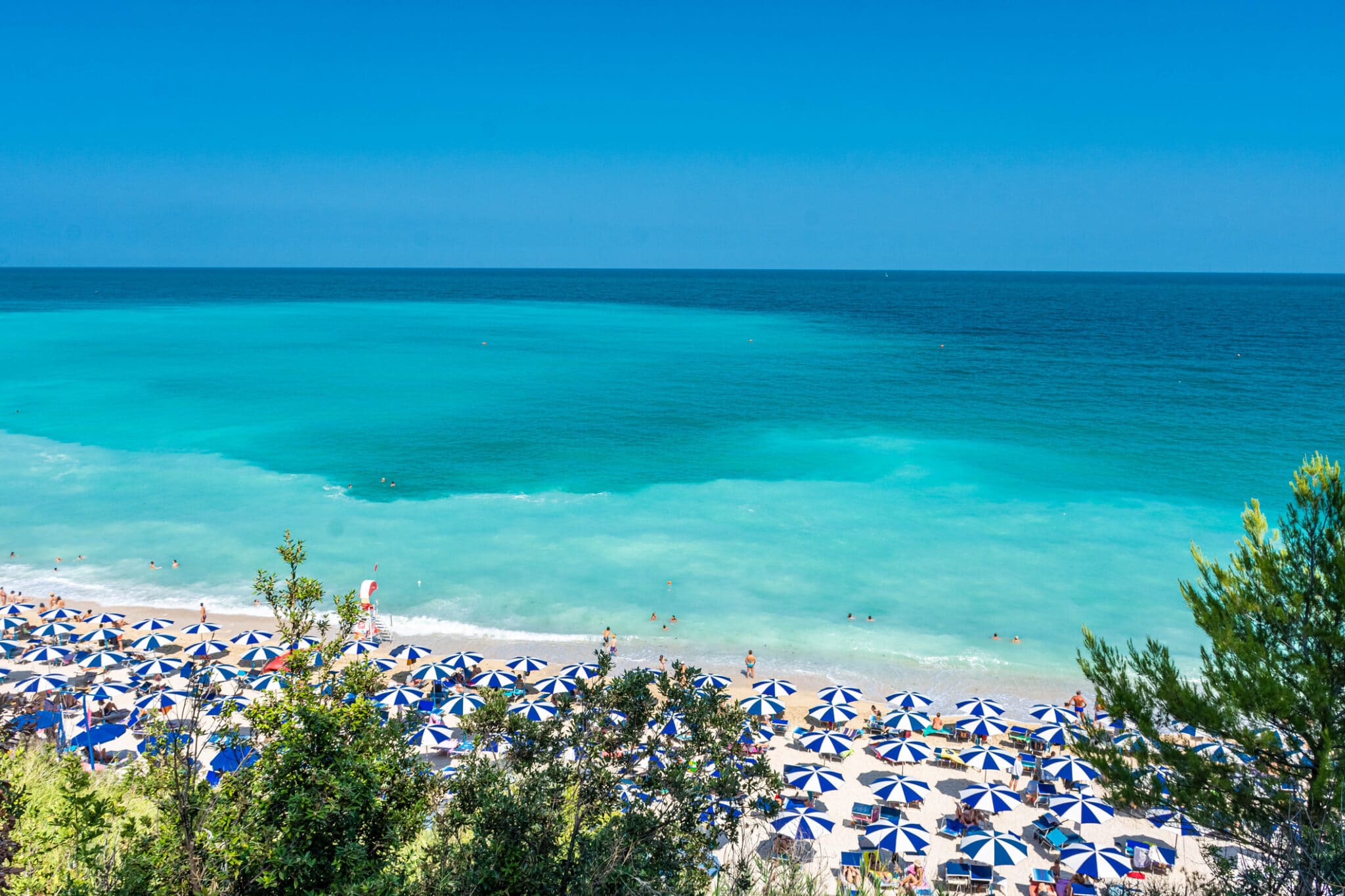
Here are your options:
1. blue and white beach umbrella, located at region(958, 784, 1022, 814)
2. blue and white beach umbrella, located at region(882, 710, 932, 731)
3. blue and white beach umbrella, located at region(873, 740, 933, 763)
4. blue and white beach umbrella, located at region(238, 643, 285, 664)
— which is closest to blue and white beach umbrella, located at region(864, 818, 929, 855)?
blue and white beach umbrella, located at region(958, 784, 1022, 814)

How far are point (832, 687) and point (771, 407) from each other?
1549 inches

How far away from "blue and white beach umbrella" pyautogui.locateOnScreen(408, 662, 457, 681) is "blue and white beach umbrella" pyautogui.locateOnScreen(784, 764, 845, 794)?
982 cm

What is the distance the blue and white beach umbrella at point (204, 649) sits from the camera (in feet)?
79.2

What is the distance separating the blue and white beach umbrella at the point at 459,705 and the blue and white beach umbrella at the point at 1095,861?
1262cm

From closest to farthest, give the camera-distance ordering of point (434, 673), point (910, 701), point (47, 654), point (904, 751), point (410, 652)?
1. point (904, 751)
2. point (910, 701)
3. point (434, 673)
4. point (47, 654)
5. point (410, 652)

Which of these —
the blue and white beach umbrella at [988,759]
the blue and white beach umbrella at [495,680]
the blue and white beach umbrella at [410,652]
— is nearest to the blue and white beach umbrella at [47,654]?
the blue and white beach umbrella at [410,652]

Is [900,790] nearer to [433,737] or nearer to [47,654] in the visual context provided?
[433,737]

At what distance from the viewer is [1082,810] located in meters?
16.5

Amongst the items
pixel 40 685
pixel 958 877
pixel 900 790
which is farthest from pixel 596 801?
pixel 40 685

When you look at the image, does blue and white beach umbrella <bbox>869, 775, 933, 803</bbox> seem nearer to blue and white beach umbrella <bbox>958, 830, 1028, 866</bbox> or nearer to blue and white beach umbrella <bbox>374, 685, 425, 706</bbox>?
blue and white beach umbrella <bbox>958, 830, 1028, 866</bbox>

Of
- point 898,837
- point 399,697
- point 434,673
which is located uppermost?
point 434,673

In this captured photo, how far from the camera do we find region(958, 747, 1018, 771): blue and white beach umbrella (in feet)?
61.3

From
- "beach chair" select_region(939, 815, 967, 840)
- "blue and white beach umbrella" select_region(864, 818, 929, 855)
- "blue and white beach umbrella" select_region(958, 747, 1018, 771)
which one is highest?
"blue and white beach umbrella" select_region(958, 747, 1018, 771)

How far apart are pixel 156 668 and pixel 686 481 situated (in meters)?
25.8
